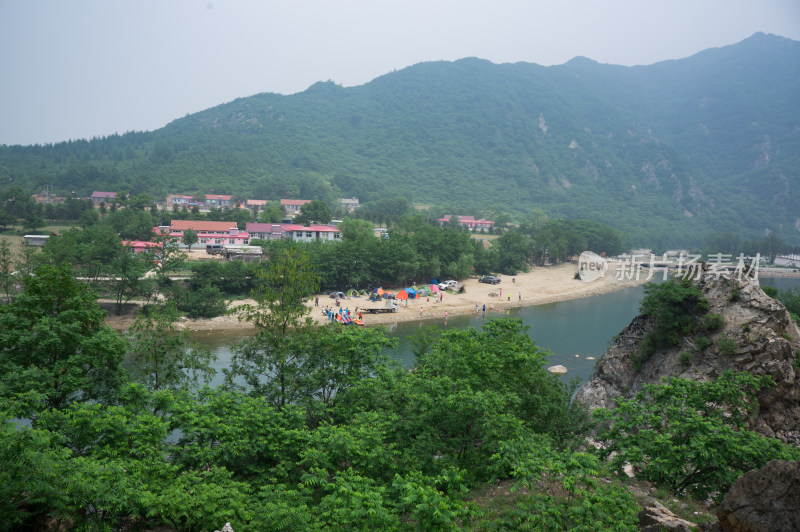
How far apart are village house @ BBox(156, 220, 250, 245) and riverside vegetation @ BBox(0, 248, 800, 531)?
44955mm

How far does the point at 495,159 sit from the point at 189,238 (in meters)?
126

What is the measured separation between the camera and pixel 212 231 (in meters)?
58.6

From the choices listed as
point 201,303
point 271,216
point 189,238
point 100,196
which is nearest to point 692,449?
point 201,303

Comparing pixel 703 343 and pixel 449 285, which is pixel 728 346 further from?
pixel 449 285

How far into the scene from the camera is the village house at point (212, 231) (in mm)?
56594

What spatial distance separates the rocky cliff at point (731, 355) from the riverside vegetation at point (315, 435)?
4771 mm

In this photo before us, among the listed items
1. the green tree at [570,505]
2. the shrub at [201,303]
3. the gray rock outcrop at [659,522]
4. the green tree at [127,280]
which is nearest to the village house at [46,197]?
the green tree at [127,280]

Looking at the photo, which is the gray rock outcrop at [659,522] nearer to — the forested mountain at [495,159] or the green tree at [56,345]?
the green tree at [56,345]

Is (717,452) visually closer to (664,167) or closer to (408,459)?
(408,459)

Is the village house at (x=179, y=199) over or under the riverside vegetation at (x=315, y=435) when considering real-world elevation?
over

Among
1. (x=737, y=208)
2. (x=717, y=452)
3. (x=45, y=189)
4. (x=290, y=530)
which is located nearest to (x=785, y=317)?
(x=717, y=452)

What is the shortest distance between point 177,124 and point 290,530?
193m

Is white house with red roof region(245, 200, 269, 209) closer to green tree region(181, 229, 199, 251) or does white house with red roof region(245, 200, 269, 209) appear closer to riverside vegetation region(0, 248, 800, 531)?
green tree region(181, 229, 199, 251)

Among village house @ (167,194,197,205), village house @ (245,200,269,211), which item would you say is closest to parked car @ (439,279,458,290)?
village house @ (245,200,269,211)
